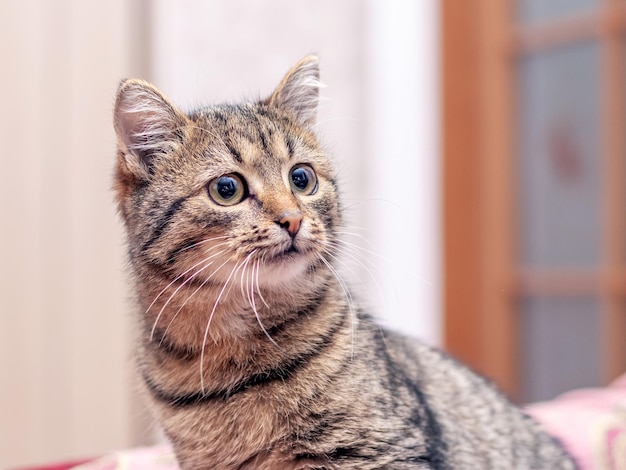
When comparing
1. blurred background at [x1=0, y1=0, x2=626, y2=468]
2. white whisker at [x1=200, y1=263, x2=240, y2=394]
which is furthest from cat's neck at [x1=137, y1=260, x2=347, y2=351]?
blurred background at [x1=0, y1=0, x2=626, y2=468]

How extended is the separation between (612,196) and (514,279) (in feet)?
1.36

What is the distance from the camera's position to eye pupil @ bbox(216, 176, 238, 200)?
1021 mm

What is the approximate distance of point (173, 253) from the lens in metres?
1.01

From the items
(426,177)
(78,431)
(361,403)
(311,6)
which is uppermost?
(311,6)

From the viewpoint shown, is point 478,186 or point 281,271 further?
point 478,186

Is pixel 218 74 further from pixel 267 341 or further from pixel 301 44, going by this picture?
pixel 267 341

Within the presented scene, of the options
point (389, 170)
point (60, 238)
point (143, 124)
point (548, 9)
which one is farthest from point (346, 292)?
point (548, 9)

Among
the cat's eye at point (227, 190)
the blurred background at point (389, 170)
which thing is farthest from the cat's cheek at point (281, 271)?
the blurred background at point (389, 170)

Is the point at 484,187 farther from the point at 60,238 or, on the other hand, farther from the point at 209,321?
the point at 209,321

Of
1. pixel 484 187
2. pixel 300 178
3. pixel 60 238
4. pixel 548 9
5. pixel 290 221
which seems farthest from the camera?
pixel 484 187

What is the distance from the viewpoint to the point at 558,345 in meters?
2.35

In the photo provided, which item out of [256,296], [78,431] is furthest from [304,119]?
[78,431]

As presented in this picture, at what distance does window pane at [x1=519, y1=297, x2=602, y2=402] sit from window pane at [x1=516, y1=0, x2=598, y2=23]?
902 millimetres

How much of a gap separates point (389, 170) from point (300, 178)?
4.79 ft
